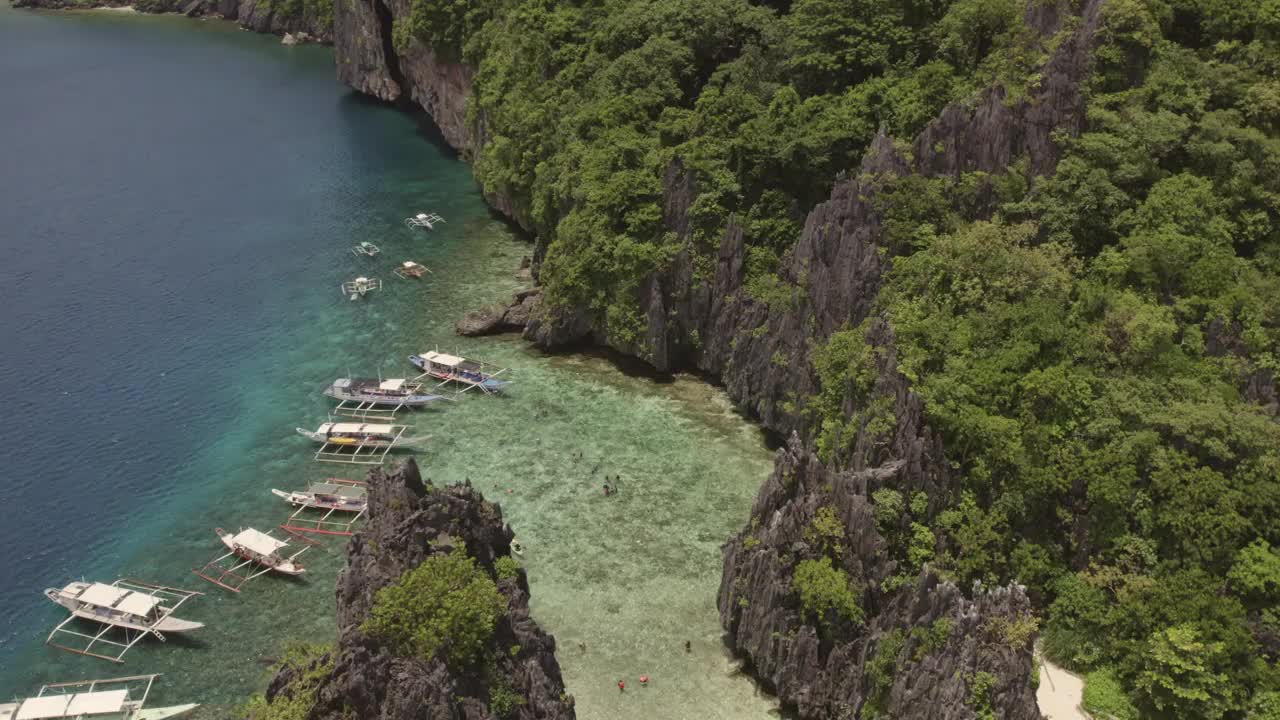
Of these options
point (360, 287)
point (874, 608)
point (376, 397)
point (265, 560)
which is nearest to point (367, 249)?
point (360, 287)

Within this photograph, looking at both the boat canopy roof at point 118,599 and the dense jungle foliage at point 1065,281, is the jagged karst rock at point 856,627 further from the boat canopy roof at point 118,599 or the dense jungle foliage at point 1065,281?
the boat canopy roof at point 118,599

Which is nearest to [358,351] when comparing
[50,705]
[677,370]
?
[677,370]

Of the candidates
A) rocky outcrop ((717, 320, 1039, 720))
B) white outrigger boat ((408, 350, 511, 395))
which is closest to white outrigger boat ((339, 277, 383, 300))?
white outrigger boat ((408, 350, 511, 395))

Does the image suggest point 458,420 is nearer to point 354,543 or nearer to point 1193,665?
point 354,543

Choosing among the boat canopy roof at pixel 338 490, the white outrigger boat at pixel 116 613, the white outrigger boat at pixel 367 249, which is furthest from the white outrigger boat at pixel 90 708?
the white outrigger boat at pixel 367 249

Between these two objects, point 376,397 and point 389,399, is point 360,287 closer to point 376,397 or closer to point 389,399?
point 376,397
